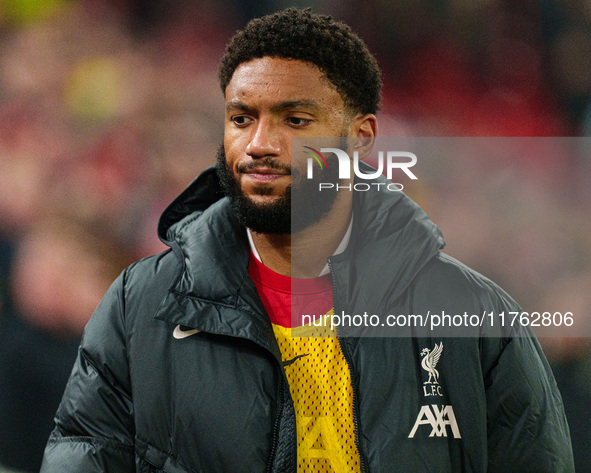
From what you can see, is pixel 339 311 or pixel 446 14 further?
pixel 446 14

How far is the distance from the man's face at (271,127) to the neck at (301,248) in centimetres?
4

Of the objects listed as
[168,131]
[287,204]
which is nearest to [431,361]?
[287,204]

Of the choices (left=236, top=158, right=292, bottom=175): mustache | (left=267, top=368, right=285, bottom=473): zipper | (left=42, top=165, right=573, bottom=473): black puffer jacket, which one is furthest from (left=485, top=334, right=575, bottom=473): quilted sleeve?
(left=236, top=158, right=292, bottom=175): mustache

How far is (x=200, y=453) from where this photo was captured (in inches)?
35.8

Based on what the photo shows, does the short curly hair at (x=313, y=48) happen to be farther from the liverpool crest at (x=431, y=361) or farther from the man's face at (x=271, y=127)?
the liverpool crest at (x=431, y=361)

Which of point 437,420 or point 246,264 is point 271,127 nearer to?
point 246,264

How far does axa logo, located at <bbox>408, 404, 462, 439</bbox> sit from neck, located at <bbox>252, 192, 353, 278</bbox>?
0.97 ft

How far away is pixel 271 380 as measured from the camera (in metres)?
0.92

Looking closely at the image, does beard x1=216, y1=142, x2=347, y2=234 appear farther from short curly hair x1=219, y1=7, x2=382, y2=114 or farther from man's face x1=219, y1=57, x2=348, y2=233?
short curly hair x1=219, y1=7, x2=382, y2=114

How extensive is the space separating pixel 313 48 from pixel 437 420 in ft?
2.06

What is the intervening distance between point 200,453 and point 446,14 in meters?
1.18

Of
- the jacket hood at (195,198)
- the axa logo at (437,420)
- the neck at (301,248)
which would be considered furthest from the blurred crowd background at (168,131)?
the axa logo at (437,420)

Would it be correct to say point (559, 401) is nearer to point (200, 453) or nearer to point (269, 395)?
point (269, 395)

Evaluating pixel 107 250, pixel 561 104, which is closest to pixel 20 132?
pixel 107 250
